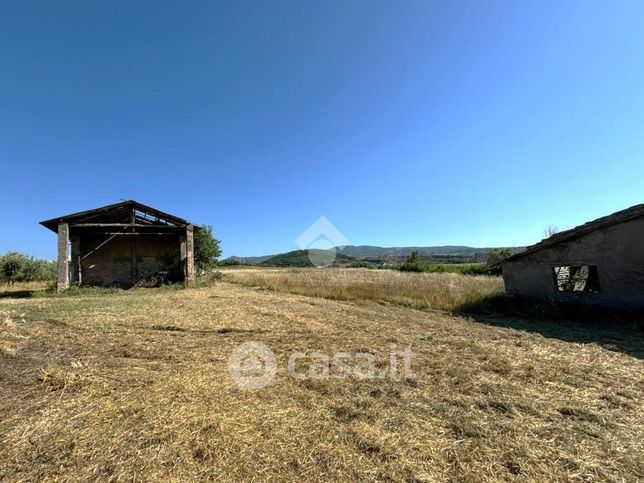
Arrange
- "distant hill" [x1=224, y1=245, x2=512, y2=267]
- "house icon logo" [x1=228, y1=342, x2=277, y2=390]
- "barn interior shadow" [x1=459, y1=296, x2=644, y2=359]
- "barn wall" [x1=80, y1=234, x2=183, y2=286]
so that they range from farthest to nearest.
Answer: "distant hill" [x1=224, y1=245, x2=512, y2=267]
"barn wall" [x1=80, y1=234, x2=183, y2=286]
"barn interior shadow" [x1=459, y1=296, x2=644, y2=359]
"house icon logo" [x1=228, y1=342, x2=277, y2=390]

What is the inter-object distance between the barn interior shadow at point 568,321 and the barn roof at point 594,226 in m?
2.01

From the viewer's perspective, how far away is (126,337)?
6750 millimetres

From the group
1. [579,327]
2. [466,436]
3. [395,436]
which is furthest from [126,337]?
[579,327]

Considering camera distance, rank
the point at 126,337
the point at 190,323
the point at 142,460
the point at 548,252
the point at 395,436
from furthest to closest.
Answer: the point at 548,252
the point at 190,323
the point at 126,337
the point at 395,436
the point at 142,460

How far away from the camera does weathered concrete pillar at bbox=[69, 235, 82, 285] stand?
17219mm

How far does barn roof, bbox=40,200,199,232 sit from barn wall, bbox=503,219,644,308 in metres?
16.9

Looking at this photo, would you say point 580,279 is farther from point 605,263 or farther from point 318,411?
point 318,411

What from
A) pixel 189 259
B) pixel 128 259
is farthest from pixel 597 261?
pixel 128 259

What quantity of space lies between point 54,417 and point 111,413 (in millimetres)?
526

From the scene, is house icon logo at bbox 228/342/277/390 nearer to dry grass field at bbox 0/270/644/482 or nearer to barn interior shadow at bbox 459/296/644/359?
dry grass field at bbox 0/270/644/482

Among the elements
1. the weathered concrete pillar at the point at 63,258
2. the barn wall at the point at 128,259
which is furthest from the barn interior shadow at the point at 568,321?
the weathered concrete pillar at the point at 63,258

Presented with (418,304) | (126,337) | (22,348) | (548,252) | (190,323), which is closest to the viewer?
(22,348)

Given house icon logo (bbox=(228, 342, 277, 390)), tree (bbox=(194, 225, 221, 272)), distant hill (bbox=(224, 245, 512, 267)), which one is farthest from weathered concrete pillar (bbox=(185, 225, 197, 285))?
distant hill (bbox=(224, 245, 512, 267))

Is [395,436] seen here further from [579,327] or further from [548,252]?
[548,252]
